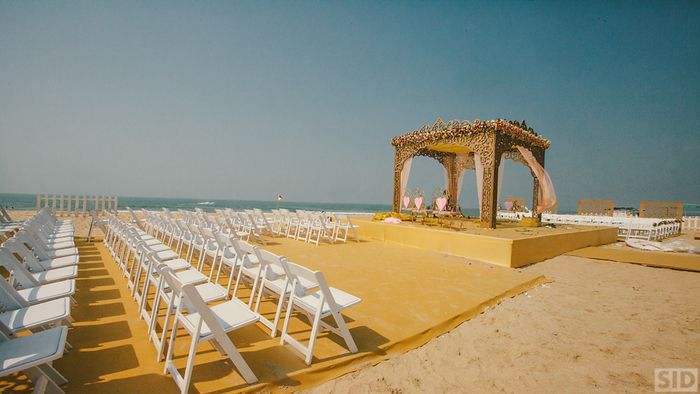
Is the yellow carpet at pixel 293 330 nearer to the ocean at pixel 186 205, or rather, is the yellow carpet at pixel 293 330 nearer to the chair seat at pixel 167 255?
the chair seat at pixel 167 255

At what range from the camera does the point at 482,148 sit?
830 cm

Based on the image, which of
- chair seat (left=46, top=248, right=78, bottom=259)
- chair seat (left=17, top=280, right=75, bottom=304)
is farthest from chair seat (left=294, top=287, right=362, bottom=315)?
chair seat (left=46, top=248, right=78, bottom=259)

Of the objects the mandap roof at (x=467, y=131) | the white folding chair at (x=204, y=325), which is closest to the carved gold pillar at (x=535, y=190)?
the mandap roof at (x=467, y=131)

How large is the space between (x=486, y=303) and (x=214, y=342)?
118 inches

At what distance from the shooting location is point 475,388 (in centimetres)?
203

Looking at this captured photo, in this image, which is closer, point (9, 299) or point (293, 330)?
point (9, 299)

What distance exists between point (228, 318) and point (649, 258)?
8.92 meters

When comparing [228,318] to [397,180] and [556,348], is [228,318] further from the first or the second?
[397,180]

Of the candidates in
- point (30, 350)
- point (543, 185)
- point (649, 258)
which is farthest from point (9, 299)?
point (543, 185)

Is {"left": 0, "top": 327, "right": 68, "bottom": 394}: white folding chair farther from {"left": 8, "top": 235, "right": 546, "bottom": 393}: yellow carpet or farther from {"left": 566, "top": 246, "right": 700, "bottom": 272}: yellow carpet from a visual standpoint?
{"left": 566, "top": 246, "right": 700, "bottom": 272}: yellow carpet

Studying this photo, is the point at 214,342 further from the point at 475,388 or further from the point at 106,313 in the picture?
the point at 475,388

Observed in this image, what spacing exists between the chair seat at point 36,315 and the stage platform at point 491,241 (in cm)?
619

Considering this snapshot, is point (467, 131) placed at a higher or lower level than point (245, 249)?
higher

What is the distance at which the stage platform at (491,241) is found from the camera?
581cm
